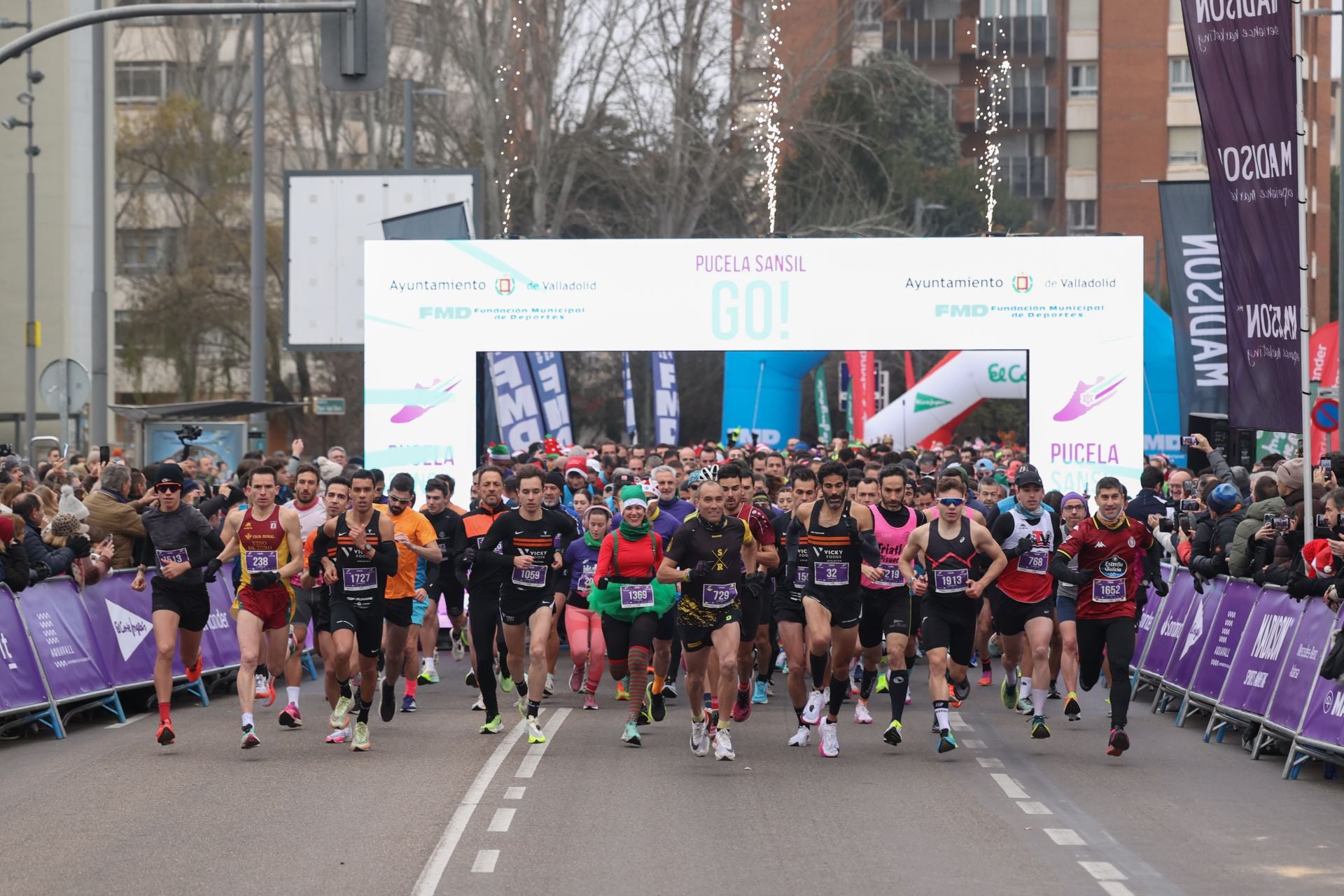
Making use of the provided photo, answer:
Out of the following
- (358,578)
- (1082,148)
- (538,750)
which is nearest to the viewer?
(538,750)

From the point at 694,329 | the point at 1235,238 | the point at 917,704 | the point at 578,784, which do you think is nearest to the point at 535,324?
the point at 694,329

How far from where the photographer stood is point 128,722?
15.4m

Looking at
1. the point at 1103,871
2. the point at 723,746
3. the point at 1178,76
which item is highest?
the point at 1178,76

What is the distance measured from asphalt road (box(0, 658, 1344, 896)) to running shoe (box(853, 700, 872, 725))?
22cm

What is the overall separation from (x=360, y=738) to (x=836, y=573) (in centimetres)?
340

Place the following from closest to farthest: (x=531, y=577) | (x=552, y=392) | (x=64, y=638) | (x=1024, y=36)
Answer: (x=531, y=577) → (x=64, y=638) → (x=552, y=392) → (x=1024, y=36)

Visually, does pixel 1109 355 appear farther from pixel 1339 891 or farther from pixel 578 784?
pixel 1339 891

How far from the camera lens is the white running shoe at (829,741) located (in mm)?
13250

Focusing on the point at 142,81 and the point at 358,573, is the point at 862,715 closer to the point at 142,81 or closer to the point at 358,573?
the point at 358,573

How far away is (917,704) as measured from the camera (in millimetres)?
16812

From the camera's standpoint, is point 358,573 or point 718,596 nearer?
point 718,596

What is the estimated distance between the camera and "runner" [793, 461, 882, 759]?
44.6 ft

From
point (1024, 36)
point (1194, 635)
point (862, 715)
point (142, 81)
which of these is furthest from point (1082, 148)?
point (862, 715)

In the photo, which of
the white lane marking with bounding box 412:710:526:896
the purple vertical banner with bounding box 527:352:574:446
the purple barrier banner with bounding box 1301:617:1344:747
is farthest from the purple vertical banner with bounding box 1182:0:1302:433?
the purple vertical banner with bounding box 527:352:574:446
